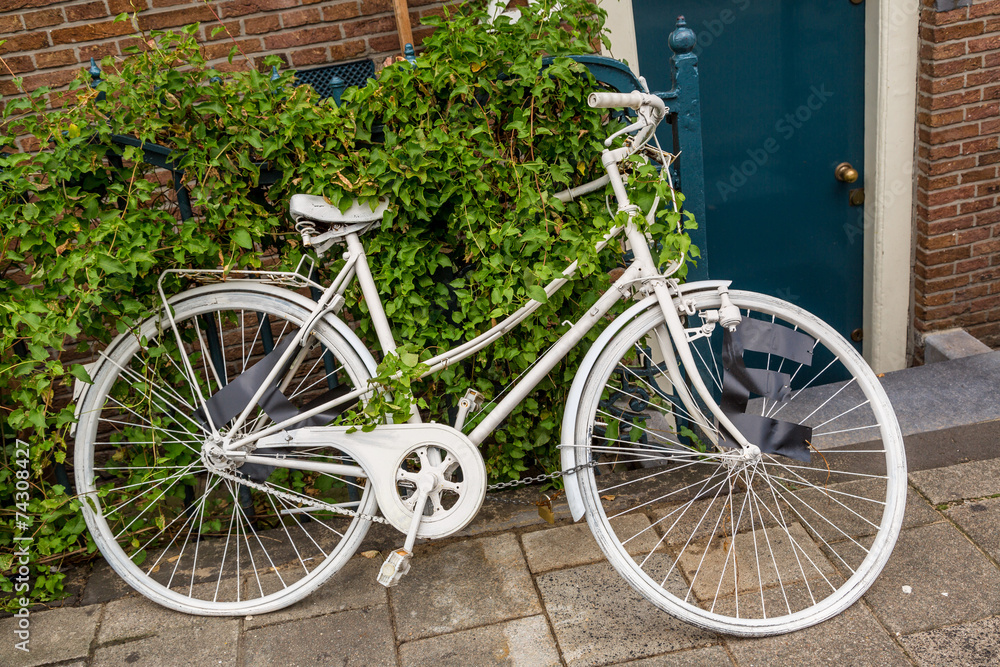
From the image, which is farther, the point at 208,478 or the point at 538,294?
the point at 208,478

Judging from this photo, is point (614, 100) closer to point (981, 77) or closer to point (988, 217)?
point (981, 77)

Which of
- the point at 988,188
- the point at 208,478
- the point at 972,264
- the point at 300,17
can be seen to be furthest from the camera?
the point at 972,264

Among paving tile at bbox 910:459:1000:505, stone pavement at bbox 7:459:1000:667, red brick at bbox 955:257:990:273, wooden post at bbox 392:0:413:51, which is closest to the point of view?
stone pavement at bbox 7:459:1000:667

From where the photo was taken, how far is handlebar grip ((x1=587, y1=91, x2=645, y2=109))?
2293mm

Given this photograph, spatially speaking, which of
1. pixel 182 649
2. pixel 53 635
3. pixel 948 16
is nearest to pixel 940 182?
pixel 948 16

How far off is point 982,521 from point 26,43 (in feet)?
13.7

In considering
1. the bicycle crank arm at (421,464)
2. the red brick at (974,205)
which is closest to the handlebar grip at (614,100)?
the bicycle crank arm at (421,464)

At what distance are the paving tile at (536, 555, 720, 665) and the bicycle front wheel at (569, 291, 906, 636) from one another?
3.9 inches

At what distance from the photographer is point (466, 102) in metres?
2.67

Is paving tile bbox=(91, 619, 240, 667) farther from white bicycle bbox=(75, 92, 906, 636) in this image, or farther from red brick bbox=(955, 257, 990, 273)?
red brick bbox=(955, 257, 990, 273)

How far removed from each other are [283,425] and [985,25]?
3625 millimetres

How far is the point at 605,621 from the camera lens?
101 inches

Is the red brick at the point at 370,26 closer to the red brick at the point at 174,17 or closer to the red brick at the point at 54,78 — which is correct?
the red brick at the point at 174,17

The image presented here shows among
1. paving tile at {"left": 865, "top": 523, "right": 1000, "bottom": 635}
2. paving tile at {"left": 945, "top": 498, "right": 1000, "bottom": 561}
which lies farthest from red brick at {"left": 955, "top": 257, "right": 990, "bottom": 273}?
paving tile at {"left": 865, "top": 523, "right": 1000, "bottom": 635}
